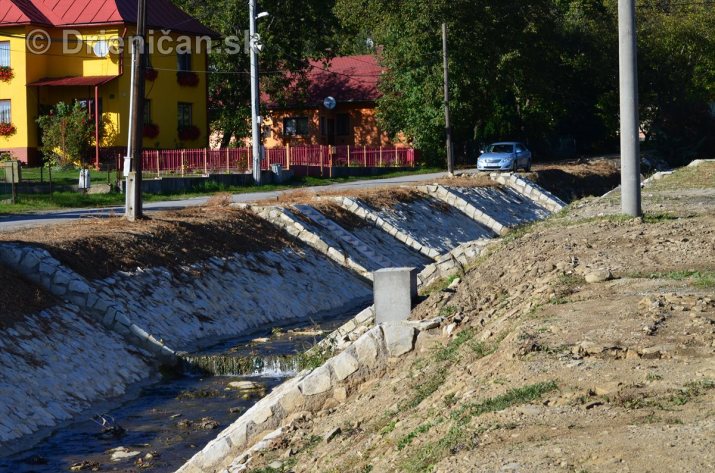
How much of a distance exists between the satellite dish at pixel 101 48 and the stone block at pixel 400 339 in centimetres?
4366

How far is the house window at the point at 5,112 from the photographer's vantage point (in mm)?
55219

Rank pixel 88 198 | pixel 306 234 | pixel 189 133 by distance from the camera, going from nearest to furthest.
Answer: pixel 306 234
pixel 88 198
pixel 189 133

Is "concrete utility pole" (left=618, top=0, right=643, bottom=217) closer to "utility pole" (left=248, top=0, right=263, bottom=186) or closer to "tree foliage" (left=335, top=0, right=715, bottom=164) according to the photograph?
"utility pole" (left=248, top=0, right=263, bottom=186)

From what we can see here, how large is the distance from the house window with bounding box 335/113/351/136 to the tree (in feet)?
78.4

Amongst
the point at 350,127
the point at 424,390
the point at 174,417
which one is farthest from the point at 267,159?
the point at 424,390

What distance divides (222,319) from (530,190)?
28.3m

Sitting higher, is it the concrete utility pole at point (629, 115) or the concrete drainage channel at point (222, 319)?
the concrete utility pole at point (629, 115)

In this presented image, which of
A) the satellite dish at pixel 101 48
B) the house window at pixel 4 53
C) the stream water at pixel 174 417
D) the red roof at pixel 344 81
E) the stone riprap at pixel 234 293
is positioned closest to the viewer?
the stream water at pixel 174 417

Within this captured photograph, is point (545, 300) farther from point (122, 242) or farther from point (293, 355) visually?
point (122, 242)

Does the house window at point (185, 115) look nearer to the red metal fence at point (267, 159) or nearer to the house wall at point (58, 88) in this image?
the house wall at point (58, 88)

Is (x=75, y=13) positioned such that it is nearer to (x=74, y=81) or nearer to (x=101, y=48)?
(x=101, y=48)

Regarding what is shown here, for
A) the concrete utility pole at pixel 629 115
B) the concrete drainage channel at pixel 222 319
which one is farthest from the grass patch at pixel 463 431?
the concrete utility pole at pixel 629 115

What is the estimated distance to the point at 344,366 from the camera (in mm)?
13961

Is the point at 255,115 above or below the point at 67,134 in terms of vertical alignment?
above
